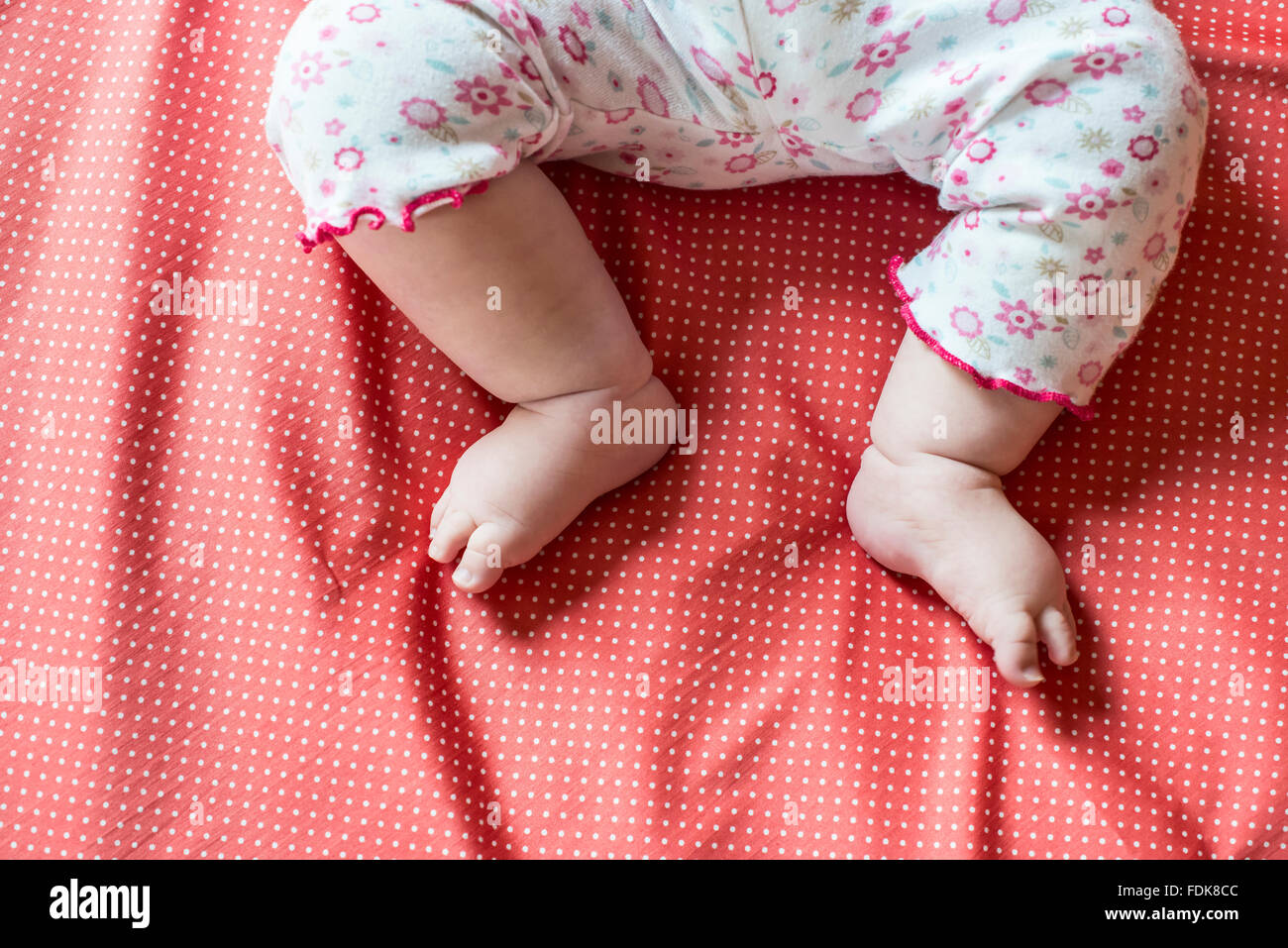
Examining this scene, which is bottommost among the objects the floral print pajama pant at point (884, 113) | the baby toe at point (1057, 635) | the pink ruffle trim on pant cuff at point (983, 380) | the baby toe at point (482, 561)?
the baby toe at point (482, 561)

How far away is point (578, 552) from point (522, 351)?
0.62 feet

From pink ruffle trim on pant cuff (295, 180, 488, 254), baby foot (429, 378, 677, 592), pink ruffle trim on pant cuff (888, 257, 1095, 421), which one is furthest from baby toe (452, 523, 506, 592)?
pink ruffle trim on pant cuff (888, 257, 1095, 421)

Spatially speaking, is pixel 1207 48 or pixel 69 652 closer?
pixel 69 652

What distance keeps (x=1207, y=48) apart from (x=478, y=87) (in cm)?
71

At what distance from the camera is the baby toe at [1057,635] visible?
87 cm

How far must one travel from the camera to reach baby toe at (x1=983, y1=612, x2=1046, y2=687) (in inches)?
34.0

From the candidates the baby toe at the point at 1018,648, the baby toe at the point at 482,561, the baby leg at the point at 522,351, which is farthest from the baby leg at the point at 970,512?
the baby toe at the point at 482,561

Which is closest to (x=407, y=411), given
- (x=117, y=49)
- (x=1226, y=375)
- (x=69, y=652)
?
(x=69, y=652)

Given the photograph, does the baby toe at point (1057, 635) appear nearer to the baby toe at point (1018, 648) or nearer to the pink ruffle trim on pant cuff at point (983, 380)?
the baby toe at point (1018, 648)

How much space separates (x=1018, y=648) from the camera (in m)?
0.86

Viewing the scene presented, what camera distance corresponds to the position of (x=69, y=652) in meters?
0.90

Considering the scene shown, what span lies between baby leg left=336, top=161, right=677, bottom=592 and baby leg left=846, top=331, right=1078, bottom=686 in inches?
8.5

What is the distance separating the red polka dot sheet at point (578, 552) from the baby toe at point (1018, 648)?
0.04 meters

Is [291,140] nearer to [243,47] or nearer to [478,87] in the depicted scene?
[478,87]
